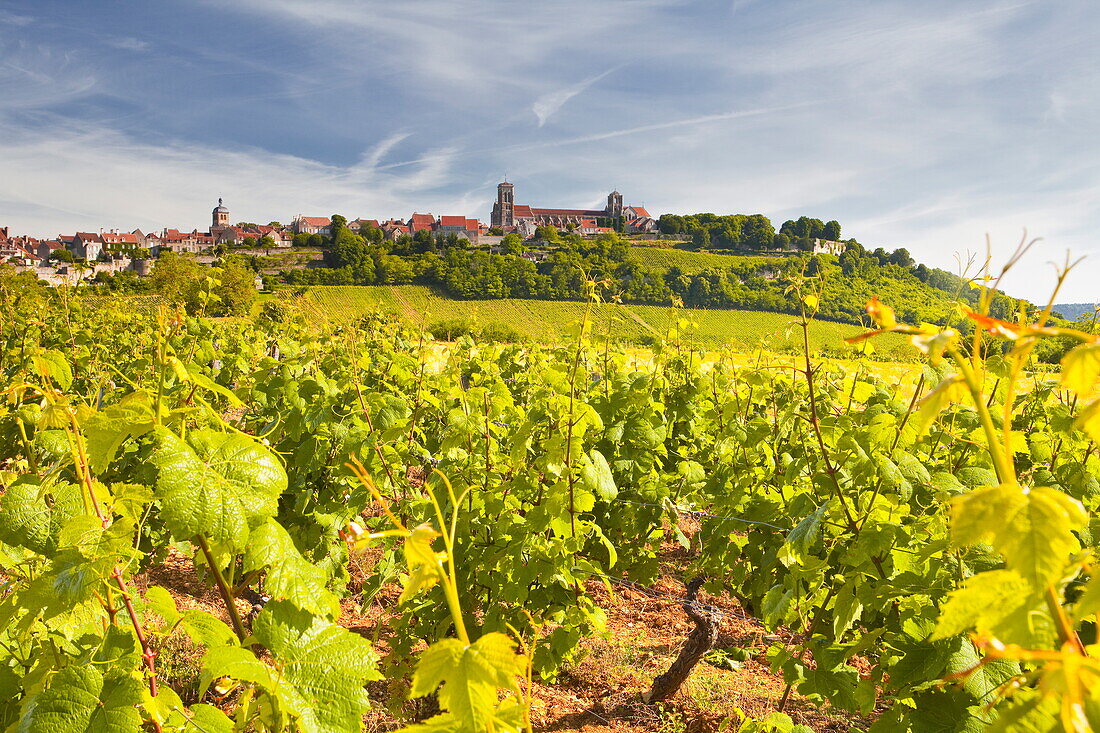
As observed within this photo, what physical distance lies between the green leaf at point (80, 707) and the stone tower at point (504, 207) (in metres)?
140

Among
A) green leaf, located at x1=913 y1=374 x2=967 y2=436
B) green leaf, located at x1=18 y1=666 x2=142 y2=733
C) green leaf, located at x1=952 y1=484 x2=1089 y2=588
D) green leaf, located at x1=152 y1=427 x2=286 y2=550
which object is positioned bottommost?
green leaf, located at x1=18 y1=666 x2=142 y2=733

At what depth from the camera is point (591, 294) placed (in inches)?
134

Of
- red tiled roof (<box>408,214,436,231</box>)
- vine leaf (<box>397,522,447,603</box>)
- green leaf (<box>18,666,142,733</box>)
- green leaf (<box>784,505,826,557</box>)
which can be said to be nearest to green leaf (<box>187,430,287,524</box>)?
green leaf (<box>18,666,142,733</box>)

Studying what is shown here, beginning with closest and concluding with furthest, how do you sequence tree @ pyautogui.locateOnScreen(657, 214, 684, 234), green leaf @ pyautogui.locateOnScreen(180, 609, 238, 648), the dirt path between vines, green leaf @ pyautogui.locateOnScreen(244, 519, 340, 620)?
green leaf @ pyautogui.locateOnScreen(244, 519, 340, 620), green leaf @ pyautogui.locateOnScreen(180, 609, 238, 648), the dirt path between vines, tree @ pyautogui.locateOnScreen(657, 214, 684, 234)

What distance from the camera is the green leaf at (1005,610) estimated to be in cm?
62

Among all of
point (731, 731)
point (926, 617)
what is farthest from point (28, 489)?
point (731, 731)

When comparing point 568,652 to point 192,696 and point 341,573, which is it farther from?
point 192,696

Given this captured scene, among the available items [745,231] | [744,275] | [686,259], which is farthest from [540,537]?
[745,231]

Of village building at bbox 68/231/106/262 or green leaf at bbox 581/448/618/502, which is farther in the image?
village building at bbox 68/231/106/262

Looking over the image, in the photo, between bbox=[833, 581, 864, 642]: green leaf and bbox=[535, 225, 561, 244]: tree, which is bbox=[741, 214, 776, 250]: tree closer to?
bbox=[535, 225, 561, 244]: tree

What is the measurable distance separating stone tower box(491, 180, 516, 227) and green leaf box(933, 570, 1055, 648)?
5552 inches

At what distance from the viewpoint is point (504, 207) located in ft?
458

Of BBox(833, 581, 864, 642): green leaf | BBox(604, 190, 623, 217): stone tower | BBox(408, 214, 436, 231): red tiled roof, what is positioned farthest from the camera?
BBox(604, 190, 623, 217): stone tower

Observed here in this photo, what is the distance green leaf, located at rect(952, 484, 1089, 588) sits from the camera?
542 millimetres
